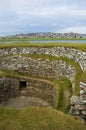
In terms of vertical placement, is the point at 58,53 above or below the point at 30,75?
above

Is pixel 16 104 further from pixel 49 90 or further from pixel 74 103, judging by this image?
pixel 74 103

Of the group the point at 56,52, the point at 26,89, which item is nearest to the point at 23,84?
the point at 26,89

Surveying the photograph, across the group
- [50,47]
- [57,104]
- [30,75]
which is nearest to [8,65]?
[30,75]

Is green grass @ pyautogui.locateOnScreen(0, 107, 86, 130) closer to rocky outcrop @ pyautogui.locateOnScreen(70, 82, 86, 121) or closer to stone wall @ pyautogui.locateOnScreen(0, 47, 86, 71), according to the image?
rocky outcrop @ pyautogui.locateOnScreen(70, 82, 86, 121)

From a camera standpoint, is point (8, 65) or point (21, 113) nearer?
point (21, 113)

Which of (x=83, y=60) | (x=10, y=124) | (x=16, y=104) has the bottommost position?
(x=16, y=104)

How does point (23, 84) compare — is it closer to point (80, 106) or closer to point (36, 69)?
point (36, 69)
